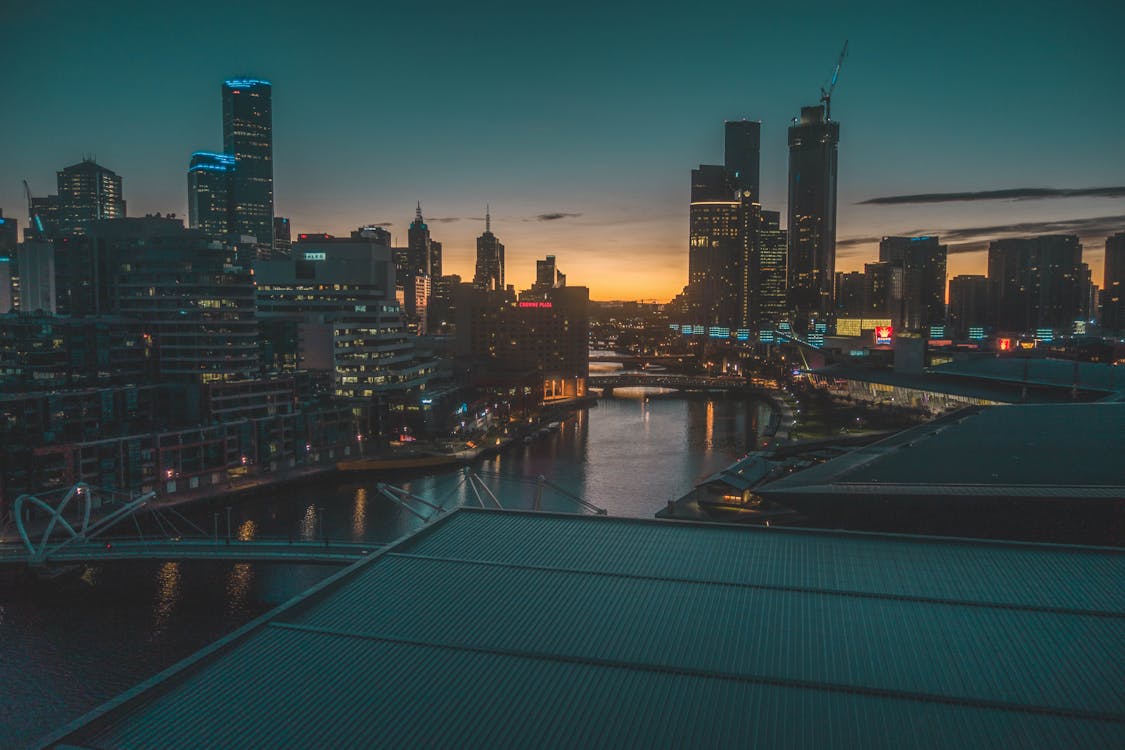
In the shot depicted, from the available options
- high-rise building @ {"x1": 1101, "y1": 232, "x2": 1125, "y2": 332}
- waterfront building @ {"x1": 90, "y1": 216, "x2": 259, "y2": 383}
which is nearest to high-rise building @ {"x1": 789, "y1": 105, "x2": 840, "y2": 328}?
high-rise building @ {"x1": 1101, "y1": 232, "x2": 1125, "y2": 332}

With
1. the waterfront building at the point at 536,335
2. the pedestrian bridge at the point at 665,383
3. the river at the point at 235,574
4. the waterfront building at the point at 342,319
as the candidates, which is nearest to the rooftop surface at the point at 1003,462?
the river at the point at 235,574

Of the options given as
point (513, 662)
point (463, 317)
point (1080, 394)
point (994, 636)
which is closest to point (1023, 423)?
point (1080, 394)

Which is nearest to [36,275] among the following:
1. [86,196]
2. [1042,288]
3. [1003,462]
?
[86,196]

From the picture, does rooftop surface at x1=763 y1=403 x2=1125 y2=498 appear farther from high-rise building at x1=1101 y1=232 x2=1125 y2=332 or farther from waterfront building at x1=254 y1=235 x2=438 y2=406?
high-rise building at x1=1101 y1=232 x2=1125 y2=332

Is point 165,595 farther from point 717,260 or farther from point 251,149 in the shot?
point 717,260

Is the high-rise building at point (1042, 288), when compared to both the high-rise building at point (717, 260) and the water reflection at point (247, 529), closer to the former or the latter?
the high-rise building at point (717, 260)

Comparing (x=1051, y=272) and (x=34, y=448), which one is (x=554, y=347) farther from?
(x=1051, y=272)
